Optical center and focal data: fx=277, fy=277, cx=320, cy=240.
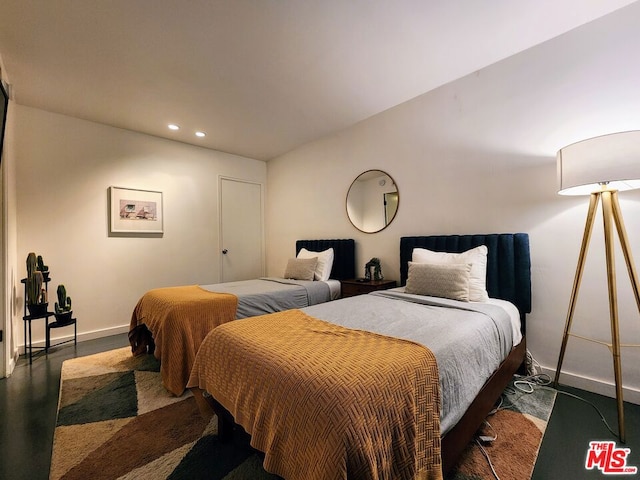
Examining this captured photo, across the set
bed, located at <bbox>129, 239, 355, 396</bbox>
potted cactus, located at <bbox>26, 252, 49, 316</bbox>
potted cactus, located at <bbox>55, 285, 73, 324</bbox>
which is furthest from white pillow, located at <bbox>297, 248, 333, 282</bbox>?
potted cactus, located at <bbox>26, 252, 49, 316</bbox>

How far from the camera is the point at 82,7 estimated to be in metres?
1.76

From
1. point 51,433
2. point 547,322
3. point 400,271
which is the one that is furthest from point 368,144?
point 51,433

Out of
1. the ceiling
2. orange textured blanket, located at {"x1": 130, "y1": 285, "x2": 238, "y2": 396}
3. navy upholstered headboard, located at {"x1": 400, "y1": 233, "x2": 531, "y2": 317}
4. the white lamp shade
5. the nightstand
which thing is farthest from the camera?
the nightstand

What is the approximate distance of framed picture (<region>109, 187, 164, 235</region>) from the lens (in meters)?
3.54

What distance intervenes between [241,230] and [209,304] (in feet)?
8.55

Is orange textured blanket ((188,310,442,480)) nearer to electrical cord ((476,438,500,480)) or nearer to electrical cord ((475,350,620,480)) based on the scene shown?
electrical cord ((476,438,500,480))

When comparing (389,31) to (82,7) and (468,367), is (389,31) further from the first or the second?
(468,367)

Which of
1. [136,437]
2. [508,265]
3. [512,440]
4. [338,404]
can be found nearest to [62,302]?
[136,437]

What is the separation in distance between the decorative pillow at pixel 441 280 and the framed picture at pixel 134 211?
3.48m

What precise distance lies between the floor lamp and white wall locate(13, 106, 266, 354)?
430 cm

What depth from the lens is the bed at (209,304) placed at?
2.13 meters

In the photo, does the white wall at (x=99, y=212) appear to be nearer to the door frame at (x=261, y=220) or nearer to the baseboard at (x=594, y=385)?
the door frame at (x=261, y=220)

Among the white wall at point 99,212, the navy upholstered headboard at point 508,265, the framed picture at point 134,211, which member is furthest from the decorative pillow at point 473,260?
the framed picture at point 134,211

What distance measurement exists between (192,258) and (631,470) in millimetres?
4592
